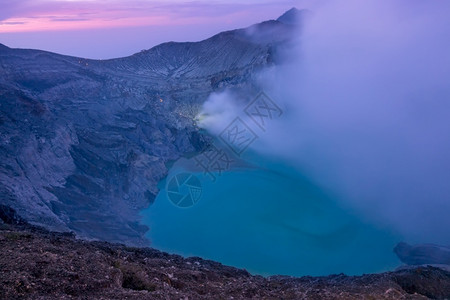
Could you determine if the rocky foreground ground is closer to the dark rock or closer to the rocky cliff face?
the rocky cliff face

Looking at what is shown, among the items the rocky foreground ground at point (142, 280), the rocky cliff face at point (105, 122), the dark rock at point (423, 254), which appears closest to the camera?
Result: the rocky foreground ground at point (142, 280)

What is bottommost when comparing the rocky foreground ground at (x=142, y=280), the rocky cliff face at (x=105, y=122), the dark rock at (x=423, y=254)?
the rocky foreground ground at (x=142, y=280)

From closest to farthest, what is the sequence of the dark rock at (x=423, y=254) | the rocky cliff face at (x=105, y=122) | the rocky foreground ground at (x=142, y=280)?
the rocky foreground ground at (x=142, y=280) → the dark rock at (x=423, y=254) → the rocky cliff face at (x=105, y=122)


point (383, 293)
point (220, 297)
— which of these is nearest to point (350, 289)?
point (383, 293)

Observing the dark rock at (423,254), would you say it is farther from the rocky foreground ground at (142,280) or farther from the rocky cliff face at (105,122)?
the rocky cliff face at (105,122)

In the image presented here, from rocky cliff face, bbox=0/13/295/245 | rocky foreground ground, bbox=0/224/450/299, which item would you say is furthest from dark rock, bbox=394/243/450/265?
rocky cliff face, bbox=0/13/295/245

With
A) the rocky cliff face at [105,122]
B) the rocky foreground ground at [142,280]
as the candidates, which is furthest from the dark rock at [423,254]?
the rocky cliff face at [105,122]

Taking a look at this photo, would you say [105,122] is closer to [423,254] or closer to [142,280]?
[423,254]
